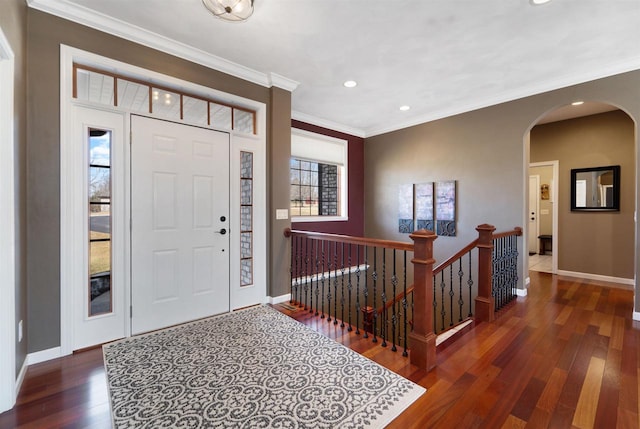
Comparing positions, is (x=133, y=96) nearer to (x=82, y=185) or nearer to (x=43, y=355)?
(x=82, y=185)

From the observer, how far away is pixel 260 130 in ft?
11.5

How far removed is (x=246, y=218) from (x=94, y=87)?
1.84 m

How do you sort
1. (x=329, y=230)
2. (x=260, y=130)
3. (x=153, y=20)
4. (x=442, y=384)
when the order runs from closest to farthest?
(x=442, y=384) < (x=153, y=20) < (x=260, y=130) < (x=329, y=230)

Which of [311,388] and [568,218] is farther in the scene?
[568,218]

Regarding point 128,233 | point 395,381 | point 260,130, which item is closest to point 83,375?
point 128,233

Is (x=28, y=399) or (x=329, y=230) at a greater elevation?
(x=329, y=230)

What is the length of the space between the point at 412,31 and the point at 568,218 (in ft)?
14.8

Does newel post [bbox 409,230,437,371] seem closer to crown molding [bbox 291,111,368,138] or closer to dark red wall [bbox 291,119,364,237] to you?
dark red wall [bbox 291,119,364,237]

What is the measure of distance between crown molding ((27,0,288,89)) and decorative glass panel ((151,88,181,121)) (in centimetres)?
39

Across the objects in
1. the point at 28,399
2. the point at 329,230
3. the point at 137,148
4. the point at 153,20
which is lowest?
the point at 28,399

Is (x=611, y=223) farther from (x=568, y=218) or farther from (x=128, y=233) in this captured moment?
(x=128, y=233)

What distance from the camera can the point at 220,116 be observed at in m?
3.24

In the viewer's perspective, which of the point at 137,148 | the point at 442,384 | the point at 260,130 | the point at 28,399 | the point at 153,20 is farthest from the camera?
the point at 260,130

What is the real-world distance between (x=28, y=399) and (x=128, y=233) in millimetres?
1280
